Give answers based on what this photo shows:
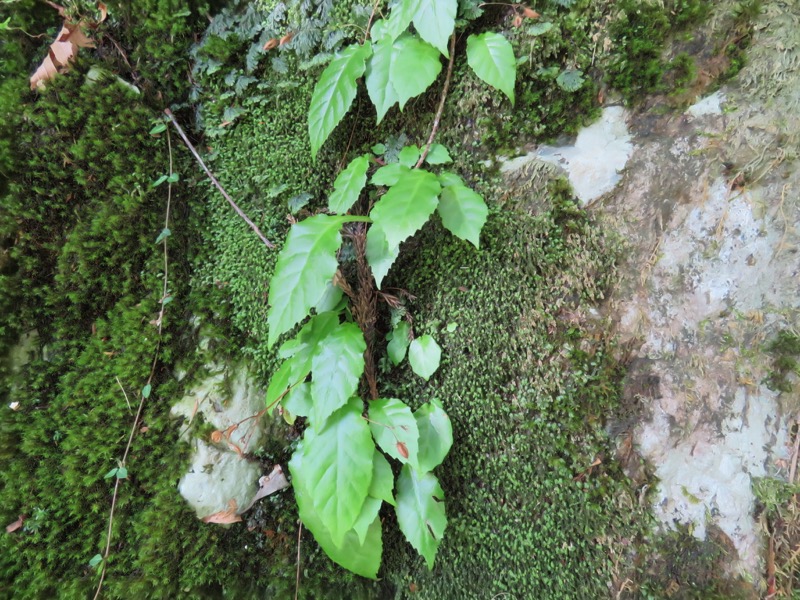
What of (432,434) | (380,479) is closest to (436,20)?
(432,434)

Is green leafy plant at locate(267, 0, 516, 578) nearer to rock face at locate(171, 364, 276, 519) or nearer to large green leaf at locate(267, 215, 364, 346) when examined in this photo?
large green leaf at locate(267, 215, 364, 346)

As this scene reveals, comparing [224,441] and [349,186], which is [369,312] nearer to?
[349,186]

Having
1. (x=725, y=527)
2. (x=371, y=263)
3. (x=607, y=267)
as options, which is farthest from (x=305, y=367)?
(x=725, y=527)

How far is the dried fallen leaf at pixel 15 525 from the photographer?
1353 mm

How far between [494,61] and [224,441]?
68.1 inches

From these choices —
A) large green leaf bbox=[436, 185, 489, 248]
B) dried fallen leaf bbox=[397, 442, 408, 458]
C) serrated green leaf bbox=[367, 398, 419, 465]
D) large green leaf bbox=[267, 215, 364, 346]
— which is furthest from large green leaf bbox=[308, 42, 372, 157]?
dried fallen leaf bbox=[397, 442, 408, 458]

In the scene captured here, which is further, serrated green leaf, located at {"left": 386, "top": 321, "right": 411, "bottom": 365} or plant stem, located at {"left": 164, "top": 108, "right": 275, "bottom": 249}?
plant stem, located at {"left": 164, "top": 108, "right": 275, "bottom": 249}

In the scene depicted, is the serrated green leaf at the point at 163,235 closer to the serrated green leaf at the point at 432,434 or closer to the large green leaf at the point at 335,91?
the large green leaf at the point at 335,91

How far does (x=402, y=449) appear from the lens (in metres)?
1.36

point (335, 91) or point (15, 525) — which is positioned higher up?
point (335, 91)

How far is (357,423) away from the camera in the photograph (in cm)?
136

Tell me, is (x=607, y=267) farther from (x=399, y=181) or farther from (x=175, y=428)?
(x=175, y=428)

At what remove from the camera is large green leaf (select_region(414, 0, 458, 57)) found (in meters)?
1.35

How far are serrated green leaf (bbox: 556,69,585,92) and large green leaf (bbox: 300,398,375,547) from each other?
4.36 feet
